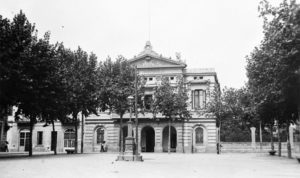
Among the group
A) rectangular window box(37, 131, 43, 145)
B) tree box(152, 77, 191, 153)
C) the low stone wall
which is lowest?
the low stone wall

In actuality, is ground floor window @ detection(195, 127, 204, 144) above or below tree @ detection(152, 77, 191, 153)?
below

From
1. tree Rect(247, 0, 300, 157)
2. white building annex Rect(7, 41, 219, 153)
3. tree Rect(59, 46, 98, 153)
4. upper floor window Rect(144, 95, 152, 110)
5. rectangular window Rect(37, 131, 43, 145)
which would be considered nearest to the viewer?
tree Rect(247, 0, 300, 157)

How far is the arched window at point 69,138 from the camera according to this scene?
52781 millimetres

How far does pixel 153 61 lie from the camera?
50.8m

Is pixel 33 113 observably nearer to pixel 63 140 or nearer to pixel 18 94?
pixel 18 94

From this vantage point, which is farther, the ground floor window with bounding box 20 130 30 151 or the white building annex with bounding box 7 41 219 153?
the ground floor window with bounding box 20 130 30 151

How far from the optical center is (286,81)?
25.5 m

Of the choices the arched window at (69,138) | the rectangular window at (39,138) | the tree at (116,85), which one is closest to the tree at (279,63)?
the tree at (116,85)

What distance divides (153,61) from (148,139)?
11.0 m

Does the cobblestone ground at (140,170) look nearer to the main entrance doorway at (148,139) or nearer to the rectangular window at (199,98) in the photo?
the rectangular window at (199,98)

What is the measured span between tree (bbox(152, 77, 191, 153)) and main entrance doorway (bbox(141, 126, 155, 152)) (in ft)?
22.0

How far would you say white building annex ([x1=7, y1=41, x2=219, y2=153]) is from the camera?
4881 centimetres

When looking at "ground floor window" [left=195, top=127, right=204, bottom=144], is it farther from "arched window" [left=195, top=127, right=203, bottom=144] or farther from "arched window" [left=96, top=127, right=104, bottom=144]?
"arched window" [left=96, top=127, right=104, bottom=144]

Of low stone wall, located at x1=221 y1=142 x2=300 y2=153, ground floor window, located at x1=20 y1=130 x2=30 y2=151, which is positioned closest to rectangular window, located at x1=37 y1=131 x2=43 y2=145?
ground floor window, located at x1=20 y1=130 x2=30 y2=151
